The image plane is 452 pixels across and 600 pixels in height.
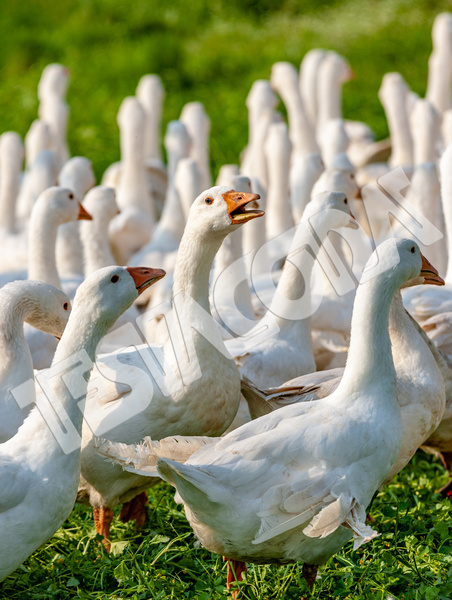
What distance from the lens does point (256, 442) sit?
11.7 ft

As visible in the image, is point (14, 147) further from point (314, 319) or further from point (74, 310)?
point (74, 310)

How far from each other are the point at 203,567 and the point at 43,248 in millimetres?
2724

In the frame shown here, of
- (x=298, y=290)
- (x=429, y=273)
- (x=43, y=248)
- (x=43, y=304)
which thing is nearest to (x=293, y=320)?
(x=298, y=290)

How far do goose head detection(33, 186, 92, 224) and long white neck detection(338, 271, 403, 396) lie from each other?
2.98 meters

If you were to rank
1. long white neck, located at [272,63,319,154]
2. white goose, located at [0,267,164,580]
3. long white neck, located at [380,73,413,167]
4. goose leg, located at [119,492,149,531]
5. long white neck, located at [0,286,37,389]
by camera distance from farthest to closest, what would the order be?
long white neck, located at [380,73,413,167], long white neck, located at [272,63,319,154], goose leg, located at [119,492,149,531], long white neck, located at [0,286,37,389], white goose, located at [0,267,164,580]

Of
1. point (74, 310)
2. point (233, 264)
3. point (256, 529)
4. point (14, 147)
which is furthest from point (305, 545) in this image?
point (14, 147)

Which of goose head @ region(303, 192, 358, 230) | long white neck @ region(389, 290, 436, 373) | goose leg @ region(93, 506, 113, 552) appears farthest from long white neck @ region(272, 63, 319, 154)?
goose leg @ region(93, 506, 113, 552)

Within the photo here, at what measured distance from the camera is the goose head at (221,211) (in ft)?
14.0

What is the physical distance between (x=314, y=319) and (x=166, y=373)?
71.1 inches

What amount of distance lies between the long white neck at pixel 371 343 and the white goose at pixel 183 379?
68 cm

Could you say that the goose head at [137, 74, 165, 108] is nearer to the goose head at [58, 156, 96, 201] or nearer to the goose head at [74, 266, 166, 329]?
the goose head at [58, 156, 96, 201]

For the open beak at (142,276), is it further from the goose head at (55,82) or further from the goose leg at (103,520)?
the goose head at (55,82)

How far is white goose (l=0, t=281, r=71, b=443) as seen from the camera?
429 centimetres

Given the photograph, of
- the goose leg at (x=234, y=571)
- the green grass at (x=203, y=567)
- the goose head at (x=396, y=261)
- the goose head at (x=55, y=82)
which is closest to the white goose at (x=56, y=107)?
the goose head at (x=55, y=82)
